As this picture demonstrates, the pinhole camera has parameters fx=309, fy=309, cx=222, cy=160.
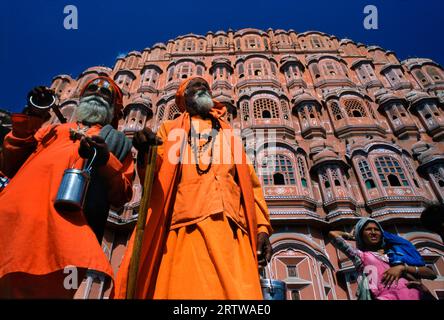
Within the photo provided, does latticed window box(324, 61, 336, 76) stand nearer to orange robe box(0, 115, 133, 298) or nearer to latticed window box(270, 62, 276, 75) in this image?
latticed window box(270, 62, 276, 75)

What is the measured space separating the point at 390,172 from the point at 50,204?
39.0 feet

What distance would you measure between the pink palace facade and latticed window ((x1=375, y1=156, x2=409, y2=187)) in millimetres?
45

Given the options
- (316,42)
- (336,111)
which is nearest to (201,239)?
(336,111)

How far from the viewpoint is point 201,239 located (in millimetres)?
2014

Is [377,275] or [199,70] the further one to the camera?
[199,70]

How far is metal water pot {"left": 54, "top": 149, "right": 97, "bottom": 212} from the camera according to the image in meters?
1.84

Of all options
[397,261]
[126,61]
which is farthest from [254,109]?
[397,261]

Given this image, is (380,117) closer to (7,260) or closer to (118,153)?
(118,153)

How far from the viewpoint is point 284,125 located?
44.1 ft

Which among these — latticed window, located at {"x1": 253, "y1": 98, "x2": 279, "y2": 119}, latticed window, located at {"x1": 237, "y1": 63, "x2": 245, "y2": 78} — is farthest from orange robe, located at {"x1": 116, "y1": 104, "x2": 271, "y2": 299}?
latticed window, located at {"x1": 237, "y1": 63, "x2": 245, "y2": 78}

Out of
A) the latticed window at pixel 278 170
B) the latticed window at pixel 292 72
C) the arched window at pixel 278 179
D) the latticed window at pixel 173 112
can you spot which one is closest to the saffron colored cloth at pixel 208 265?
the latticed window at pixel 278 170

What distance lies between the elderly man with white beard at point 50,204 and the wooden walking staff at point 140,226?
0.22 meters

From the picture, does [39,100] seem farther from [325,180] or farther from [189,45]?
[189,45]

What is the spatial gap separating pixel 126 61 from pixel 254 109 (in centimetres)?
1041
